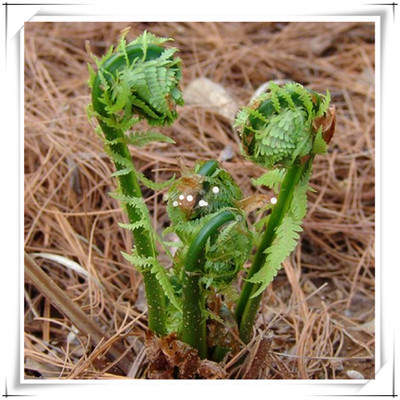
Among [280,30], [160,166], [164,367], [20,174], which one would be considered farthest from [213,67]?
[164,367]

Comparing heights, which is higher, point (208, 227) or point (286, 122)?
point (286, 122)

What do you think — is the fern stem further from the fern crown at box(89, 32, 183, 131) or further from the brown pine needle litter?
the fern crown at box(89, 32, 183, 131)

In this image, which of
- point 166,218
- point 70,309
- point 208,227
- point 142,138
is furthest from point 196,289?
point 166,218

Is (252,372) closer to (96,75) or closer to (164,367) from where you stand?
(164,367)

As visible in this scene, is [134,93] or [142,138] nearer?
[134,93]

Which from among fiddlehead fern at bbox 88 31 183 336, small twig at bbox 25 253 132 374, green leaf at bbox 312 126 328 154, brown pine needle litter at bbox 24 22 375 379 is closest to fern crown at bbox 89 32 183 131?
fiddlehead fern at bbox 88 31 183 336

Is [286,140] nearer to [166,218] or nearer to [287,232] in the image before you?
[287,232]

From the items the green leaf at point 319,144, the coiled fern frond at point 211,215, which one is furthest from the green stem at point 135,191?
the green leaf at point 319,144

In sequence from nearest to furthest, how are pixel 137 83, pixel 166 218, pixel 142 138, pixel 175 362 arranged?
pixel 137 83 → pixel 142 138 → pixel 175 362 → pixel 166 218

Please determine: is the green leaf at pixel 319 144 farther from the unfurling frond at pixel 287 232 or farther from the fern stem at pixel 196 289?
the fern stem at pixel 196 289
